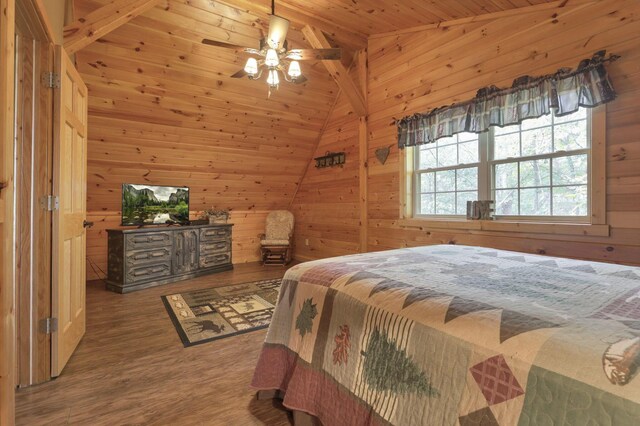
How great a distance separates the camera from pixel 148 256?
3939 millimetres

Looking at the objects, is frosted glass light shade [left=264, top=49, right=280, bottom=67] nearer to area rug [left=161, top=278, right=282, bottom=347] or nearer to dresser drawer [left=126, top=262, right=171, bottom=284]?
area rug [left=161, top=278, right=282, bottom=347]

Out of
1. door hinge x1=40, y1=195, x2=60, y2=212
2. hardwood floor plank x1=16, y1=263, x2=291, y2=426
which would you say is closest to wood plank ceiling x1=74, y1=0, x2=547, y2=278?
door hinge x1=40, y1=195, x2=60, y2=212

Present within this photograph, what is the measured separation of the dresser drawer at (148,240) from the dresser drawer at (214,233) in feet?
1.66

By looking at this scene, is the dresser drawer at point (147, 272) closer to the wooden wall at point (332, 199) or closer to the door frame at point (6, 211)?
the wooden wall at point (332, 199)

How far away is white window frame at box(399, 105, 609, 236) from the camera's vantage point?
2.23 m

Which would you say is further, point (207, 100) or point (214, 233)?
point (214, 233)

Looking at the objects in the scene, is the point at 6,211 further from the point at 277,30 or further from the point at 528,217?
the point at 528,217

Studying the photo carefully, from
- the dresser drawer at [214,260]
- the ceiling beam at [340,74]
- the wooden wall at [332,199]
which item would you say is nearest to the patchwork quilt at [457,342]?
the ceiling beam at [340,74]

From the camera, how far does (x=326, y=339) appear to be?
4.13 feet

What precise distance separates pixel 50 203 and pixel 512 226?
3384 millimetres

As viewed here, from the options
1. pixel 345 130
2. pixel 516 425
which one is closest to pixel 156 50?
pixel 345 130

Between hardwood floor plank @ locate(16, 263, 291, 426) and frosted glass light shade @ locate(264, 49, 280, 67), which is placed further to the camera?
frosted glass light shade @ locate(264, 49, 280, 67)

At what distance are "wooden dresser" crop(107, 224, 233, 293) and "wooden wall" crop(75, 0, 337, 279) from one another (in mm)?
683

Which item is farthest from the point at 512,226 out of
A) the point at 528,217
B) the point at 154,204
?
the point at 154,204
